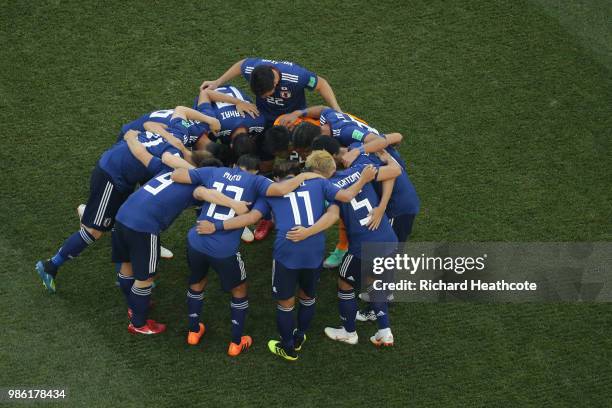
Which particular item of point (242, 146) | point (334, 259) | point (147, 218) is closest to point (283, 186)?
point (242, 146)

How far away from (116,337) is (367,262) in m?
2.45

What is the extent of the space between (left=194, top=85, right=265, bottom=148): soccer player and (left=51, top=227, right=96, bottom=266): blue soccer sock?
60.4 inches

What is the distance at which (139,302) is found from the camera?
26.1 feet

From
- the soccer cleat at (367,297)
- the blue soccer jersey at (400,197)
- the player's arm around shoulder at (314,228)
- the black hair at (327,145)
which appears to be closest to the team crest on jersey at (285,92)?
the black hair at (327,145)

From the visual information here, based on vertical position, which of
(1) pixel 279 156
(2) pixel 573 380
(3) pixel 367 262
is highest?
(1) pixel 279 156

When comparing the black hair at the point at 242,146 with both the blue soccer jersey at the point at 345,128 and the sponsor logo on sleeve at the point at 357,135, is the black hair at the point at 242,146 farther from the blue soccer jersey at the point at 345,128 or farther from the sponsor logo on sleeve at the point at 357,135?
the sponsor logo on sleeve at the point at 357,135

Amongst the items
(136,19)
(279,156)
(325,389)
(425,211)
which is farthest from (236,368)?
(136,19)

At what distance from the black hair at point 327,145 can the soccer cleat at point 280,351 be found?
6.02 feet

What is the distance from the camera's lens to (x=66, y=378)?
771cm

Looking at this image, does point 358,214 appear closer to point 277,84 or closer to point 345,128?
point 345,128

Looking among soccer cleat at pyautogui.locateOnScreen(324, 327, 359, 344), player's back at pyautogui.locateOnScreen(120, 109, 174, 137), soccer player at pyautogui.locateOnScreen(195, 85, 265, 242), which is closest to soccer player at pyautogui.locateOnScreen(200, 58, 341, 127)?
soccer player at pyautogui.locateOnScreen(195, 85, 265, 242)

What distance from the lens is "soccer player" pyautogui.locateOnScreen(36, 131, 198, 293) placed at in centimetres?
809

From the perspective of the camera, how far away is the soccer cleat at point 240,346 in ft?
26.3

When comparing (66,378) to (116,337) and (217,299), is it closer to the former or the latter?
(116,337)
